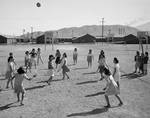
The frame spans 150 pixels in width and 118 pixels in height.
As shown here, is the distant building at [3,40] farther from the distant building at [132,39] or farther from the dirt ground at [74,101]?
the dirt ground at [74,101]

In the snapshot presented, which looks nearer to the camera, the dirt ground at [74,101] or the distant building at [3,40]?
the dirt ground at [74,101]

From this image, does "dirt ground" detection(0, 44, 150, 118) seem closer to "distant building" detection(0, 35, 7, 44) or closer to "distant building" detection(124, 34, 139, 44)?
"distant building" detection(124, 34, 139, 44)

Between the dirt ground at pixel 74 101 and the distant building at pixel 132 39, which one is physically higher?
the distant building at pixel 132 39

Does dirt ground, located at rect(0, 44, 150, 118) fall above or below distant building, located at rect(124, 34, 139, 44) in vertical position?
below

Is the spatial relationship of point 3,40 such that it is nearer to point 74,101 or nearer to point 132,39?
point 132,39

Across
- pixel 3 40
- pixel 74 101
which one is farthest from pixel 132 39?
pixel 74 101

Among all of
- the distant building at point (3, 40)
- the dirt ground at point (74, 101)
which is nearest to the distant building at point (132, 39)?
the distant building at point (3, 40)

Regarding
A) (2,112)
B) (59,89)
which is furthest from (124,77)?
(2,112)

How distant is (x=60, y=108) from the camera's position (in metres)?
8.91

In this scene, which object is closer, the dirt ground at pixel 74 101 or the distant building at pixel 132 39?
the dirt ground at pixel 74 101

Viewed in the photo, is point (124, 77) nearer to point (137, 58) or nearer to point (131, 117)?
point (137, 58)

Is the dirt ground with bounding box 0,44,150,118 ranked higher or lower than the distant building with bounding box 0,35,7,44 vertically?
lower

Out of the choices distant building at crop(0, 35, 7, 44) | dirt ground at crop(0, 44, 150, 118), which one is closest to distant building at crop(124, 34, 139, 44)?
distant building at crop(0, 35, 7, 44)

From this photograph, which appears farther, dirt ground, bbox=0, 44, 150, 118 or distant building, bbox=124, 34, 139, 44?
distant building, bbox=124, 34, 139, 44
